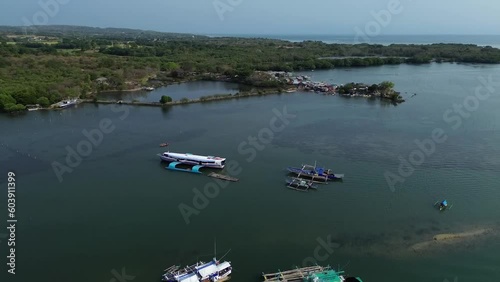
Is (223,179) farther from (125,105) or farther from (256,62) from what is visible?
(256,62)

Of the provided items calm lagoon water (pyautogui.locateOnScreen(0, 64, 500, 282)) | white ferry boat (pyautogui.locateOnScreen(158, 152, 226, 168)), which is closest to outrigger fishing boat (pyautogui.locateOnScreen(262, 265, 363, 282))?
calm lagoon water (pyautogui.locateOnScreen(0, 64, 500, 282))

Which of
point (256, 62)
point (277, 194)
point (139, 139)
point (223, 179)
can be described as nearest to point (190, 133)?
point (139, 139)

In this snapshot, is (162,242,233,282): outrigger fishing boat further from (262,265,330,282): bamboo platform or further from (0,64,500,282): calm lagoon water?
(262,265,330,282): bamboo platform
